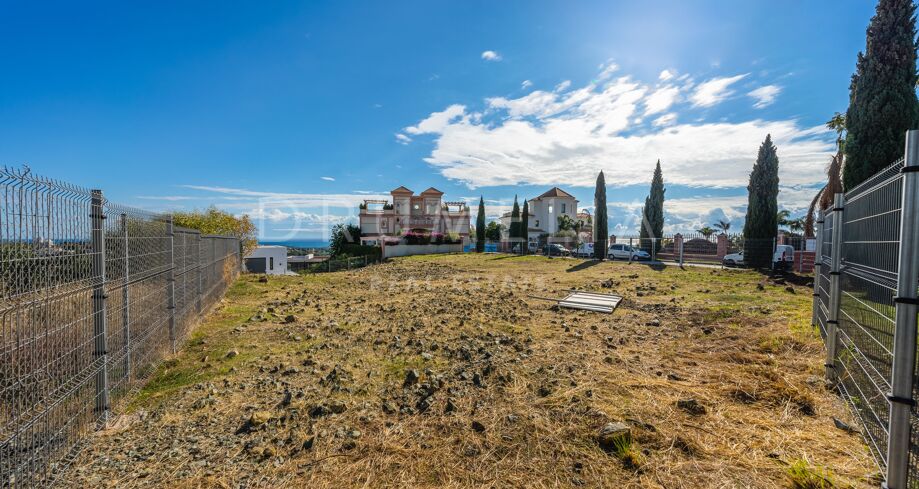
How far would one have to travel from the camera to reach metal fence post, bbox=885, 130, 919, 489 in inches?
74.9

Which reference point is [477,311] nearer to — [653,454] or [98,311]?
[653,454]

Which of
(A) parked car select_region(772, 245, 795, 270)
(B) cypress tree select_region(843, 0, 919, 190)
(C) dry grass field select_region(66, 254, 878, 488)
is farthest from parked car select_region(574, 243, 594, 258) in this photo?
(C) dry grass field select_region(66, 254, 878, 488)

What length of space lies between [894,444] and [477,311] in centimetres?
604

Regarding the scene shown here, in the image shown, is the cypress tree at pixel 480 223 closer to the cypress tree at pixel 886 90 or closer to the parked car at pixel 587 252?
the parked car at pixel 587 252

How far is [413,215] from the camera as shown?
1722 inches

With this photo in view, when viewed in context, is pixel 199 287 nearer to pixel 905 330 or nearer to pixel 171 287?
pixel 171 287

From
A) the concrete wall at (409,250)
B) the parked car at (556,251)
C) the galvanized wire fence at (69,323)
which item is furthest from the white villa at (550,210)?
the galvanized wire fence at (69,323)

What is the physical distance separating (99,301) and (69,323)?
0.45m

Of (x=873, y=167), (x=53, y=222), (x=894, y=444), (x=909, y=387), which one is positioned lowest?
(x=894, y=444)

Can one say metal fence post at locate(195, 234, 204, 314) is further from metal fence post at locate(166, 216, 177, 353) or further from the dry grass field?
metal fence post at locate(166, 216, 177, 353)

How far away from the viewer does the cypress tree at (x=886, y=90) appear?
10688 mm

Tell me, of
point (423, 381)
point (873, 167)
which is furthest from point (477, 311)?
point (873, 167)

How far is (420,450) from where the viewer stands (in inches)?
106

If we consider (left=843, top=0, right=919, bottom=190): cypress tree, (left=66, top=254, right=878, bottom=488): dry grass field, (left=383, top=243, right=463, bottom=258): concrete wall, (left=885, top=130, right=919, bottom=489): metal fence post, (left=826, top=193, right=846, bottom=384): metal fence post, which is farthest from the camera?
(left=383, top=243, right=463, bottom=258): concrete wall
